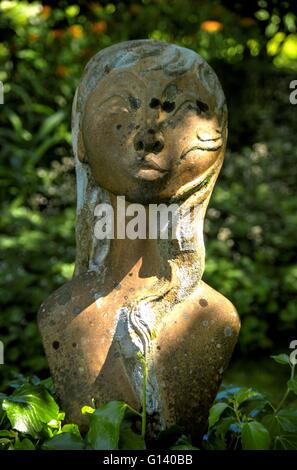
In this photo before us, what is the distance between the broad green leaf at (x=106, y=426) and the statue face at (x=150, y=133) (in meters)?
0.68

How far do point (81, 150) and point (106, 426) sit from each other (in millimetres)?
973

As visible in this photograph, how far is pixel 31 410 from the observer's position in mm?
2754

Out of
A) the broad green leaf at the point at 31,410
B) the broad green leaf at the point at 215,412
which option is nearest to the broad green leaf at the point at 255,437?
the broad green leaf at the point at 215,412

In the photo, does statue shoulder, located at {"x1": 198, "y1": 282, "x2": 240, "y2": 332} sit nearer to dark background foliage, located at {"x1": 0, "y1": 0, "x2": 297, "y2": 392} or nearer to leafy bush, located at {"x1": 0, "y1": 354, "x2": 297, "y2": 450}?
leafy bush, located at {"x1": 0, "y1": 354, "x2": 297, "y2": 450}

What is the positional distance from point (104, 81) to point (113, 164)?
0.95 ft

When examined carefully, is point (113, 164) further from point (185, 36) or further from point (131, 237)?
point (185, 36)

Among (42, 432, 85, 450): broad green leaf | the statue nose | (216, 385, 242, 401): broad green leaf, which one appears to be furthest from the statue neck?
(216, 385, 242, 401): broad green leaf

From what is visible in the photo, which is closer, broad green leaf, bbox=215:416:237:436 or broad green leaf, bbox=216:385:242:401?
broad green leaf, bbox=215:416:237:436

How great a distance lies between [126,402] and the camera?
8.96ft

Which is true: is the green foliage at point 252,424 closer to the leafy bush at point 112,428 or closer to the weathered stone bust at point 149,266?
the leafy bush at point 112,428

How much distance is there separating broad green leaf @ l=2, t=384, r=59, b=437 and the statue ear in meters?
0.81

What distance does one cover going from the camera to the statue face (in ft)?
8.79

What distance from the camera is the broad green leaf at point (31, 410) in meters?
2.70

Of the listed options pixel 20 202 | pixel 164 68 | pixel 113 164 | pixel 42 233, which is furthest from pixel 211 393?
pixel 20 202
